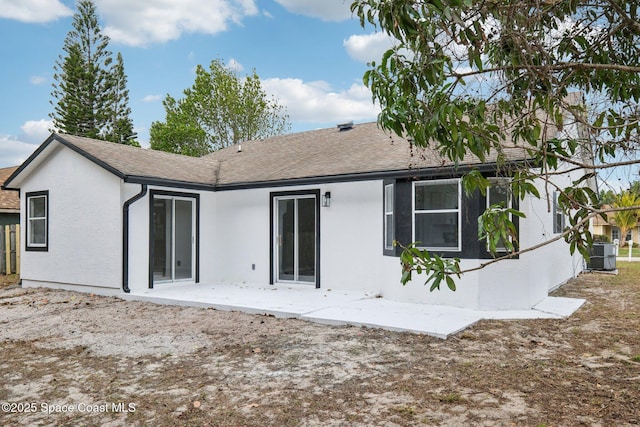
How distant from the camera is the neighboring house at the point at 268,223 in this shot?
8883 mm

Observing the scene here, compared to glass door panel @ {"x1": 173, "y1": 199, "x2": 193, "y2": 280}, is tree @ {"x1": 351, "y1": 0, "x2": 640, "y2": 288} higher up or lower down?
higher up

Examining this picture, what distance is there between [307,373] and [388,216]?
5.29 m

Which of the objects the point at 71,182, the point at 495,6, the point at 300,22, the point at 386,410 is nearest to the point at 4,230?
the point at 71,182

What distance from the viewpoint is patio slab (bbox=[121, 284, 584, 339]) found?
736cm

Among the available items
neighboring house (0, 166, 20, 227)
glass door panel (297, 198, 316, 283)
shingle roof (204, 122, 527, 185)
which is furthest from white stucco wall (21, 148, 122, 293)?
neighboring house (0, 166, 20, 227)

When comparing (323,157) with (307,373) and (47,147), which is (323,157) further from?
(307,373)

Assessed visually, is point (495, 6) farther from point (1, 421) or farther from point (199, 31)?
point (199, 31)

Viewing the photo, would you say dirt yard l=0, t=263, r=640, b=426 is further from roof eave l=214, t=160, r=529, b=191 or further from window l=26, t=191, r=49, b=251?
window l=26, t=191, r=49, b=251

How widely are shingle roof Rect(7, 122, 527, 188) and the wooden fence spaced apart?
460 cm

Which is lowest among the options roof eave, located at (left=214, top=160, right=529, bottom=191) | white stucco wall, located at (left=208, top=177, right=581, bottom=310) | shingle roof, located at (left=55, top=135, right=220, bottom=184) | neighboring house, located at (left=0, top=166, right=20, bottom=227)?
white stucco wall, located at (left=208, top=177, right=581, bottom=310)

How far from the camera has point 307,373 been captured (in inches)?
203

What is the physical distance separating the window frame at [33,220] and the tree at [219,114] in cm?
2205

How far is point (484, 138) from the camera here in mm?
3477

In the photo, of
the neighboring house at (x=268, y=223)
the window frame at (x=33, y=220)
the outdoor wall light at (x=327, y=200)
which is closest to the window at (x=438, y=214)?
the neighboring house at (x=268, y=223)
